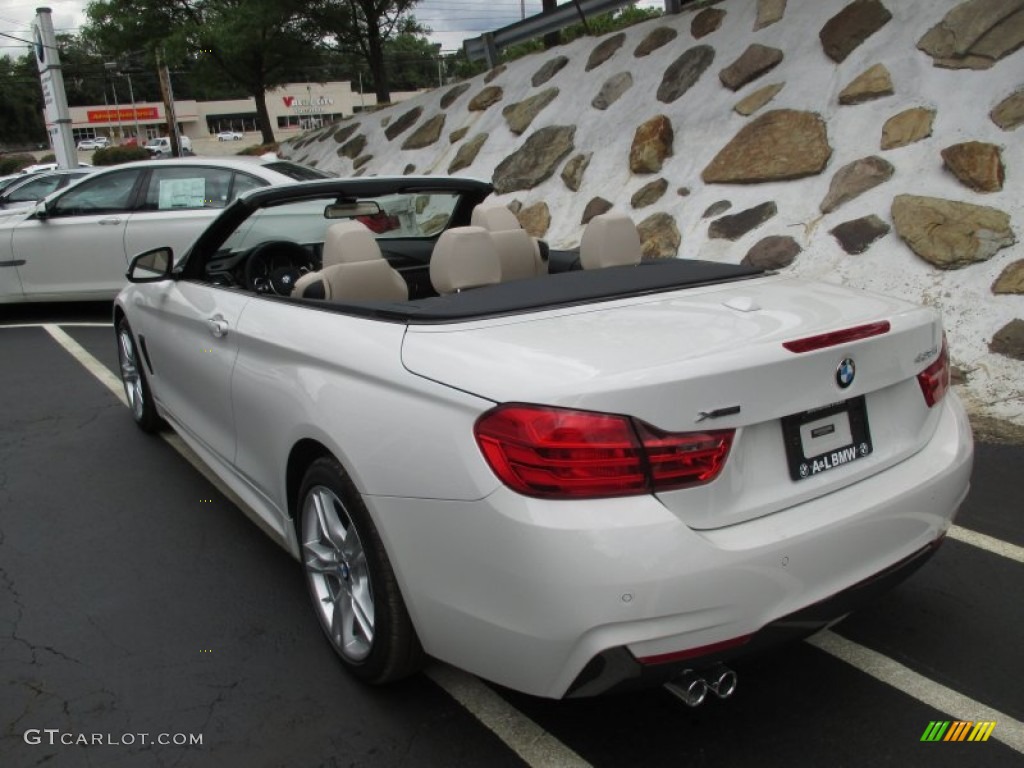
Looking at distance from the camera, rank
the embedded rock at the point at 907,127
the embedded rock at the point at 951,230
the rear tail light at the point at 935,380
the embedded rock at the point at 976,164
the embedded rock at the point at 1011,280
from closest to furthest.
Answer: the rear tail light at the point at 935,380
the embedded rock at the point at 1011,280
the embedded rock at the point at 951,230
the embedded rock at the point at 976,164
the embedded rock at the point at 907,127

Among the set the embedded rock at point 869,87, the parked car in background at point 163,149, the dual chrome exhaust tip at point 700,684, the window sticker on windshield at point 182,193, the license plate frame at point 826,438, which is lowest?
the dual chrome exhaust tip at point 700,684

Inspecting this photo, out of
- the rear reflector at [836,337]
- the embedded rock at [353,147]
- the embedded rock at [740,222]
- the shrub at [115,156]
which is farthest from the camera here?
the shrub at [115,156]

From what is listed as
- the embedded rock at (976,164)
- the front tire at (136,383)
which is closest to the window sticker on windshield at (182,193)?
the front tire at (136,383)

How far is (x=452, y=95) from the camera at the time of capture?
14375 mm

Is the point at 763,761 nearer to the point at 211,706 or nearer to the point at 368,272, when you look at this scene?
the point at 211,706

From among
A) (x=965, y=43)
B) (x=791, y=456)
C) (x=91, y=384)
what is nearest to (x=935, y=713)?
(x=791, y=456)

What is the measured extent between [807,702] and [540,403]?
4.35 feet

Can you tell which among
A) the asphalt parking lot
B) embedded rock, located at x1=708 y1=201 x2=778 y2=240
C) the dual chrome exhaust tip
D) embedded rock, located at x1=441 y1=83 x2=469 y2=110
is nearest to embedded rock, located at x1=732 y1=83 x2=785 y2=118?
embedded rock, located at x1=708 y1=201 x2=778 y2=240

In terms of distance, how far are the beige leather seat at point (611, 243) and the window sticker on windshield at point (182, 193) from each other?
6.24 meters

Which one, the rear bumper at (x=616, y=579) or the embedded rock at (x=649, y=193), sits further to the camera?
the embedded rock at (x=649, y=193)

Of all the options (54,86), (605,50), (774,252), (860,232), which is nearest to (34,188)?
(605,50)

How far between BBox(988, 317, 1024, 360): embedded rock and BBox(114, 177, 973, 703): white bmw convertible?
293cm

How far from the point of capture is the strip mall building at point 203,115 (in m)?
83.0

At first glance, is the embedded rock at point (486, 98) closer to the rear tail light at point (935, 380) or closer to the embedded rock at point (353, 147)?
the embedded rock at point (353, 147)
